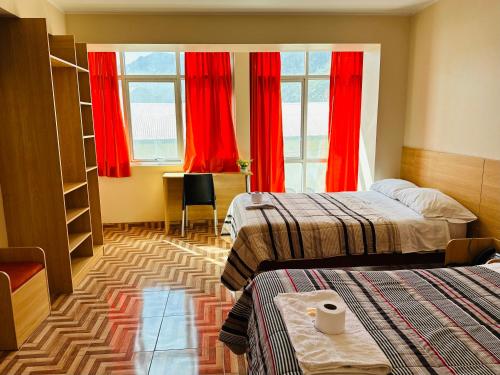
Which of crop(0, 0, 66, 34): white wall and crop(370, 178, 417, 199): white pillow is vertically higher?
crop(0, 0, 66, 34): white wall

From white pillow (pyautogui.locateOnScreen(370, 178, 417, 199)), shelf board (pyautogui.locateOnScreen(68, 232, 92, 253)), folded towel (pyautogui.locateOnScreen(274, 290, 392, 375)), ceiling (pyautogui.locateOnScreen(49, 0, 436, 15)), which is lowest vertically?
shelf board (pyautogui.locateOnScreen(68, 232, 92, 253))

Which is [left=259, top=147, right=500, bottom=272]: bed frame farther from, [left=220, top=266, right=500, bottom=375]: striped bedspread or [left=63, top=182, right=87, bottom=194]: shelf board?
[left=63, top=182, right=87, bottom=194]: shelf board

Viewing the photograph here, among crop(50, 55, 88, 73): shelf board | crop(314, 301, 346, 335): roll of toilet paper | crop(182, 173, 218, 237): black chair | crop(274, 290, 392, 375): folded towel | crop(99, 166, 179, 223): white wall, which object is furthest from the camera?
crop(99, 166, 179, 223): white wall

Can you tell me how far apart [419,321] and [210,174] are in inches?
131

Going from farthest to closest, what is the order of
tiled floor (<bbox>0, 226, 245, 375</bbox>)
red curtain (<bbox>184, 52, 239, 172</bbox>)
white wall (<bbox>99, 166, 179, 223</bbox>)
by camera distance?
white wall (<bbox>99, 166, 179, 223</bbox>), red curtain (<bbox>184, 52, 239, 172</bbox>), tiled floor (<bbox>0, 226, 245, 375</bbox>)

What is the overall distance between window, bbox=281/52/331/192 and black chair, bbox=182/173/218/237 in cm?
144

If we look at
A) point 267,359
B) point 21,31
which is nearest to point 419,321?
point 267,359

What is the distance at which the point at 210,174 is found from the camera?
4.40 m

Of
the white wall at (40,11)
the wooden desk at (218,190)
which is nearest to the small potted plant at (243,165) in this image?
the wooden desk at (218,190)

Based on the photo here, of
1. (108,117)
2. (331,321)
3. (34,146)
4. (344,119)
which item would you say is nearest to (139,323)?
(34,146)

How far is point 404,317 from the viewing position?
4.53ft

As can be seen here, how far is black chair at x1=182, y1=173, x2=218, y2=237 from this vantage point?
4.38 meters

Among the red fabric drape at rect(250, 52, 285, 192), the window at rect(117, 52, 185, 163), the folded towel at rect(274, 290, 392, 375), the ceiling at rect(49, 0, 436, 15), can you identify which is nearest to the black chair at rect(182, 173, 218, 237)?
the window at rect(117, 52, 185, 163)

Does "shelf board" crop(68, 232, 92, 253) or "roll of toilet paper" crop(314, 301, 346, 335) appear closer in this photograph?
"roll of toilet paper" crop(314, 301, 346, 335)
